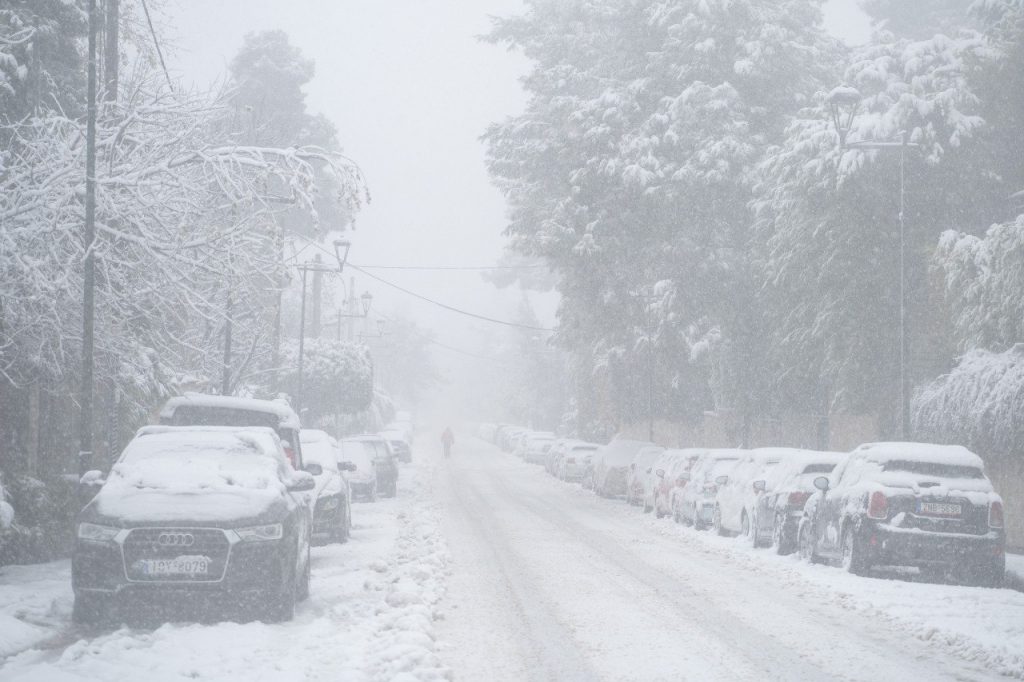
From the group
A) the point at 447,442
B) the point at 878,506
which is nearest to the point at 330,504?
the point at 878,506

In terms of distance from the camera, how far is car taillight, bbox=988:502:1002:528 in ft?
44.8

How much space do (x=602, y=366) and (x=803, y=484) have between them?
90.5ft

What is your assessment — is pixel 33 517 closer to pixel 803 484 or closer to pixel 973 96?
pixel 803 484

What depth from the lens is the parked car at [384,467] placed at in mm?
32594

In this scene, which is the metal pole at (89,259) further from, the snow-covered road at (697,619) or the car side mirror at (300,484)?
the snow-covered road at (697,619)

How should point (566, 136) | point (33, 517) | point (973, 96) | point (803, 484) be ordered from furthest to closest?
point (566, 136), point (973, 96), point (803, 484), point (33, 517)

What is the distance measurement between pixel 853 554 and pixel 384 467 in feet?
66.7

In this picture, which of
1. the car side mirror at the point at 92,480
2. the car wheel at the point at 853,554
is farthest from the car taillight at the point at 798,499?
the car side mirror at the point at 92,480

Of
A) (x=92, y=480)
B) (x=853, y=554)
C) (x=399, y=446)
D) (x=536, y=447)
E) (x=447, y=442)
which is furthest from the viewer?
(x=447, y=442)

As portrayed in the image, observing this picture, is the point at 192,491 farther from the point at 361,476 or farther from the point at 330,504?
the point at 361,476

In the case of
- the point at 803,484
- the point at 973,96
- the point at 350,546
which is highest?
the point at 973,96

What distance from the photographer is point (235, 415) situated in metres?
16.7

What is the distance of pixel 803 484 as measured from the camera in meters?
16.8


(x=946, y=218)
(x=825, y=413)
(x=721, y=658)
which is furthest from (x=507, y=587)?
(x=825, y=413)
